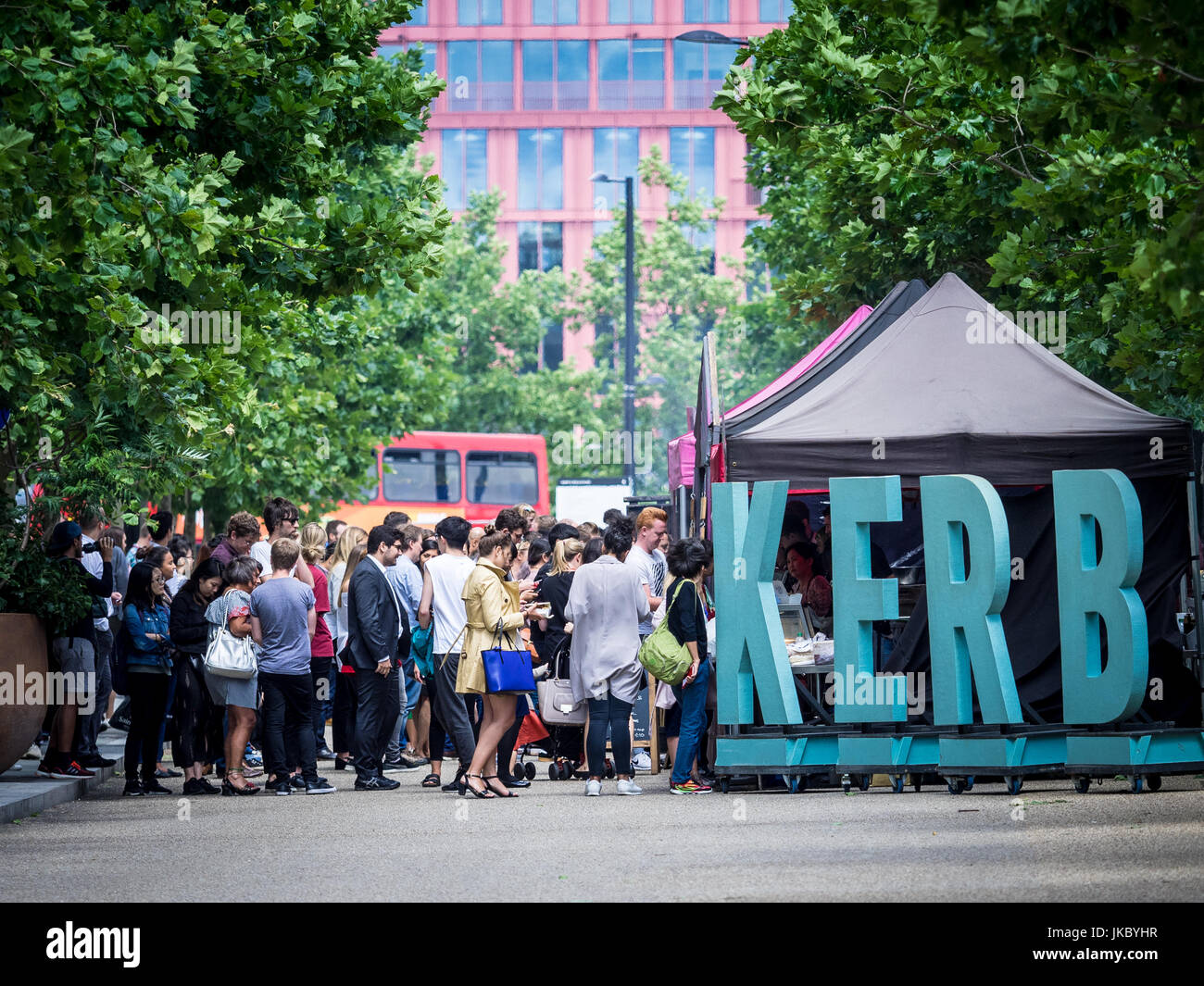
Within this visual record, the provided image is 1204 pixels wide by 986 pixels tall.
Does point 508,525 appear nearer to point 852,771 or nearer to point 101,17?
point 852,771

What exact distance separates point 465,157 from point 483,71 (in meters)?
3.80

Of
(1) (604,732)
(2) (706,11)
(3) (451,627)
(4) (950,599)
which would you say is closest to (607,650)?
(1) (604,732)

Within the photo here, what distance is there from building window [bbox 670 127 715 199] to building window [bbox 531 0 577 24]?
6313 mm

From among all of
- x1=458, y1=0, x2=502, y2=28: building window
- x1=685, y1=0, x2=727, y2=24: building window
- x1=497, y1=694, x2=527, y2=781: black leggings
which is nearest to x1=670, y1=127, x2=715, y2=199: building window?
x1=685, y1=0, x2=727, y2=24: building window

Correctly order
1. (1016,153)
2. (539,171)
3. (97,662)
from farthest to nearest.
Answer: (539,171) < (97,662) < (1016,153)

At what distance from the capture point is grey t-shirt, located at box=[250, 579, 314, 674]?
13242 millimetres

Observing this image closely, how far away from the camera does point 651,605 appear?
1448cm

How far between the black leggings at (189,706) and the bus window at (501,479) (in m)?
25.0

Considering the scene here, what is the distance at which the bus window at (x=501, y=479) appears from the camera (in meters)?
39.2

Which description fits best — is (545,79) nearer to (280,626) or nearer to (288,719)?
(288,719)

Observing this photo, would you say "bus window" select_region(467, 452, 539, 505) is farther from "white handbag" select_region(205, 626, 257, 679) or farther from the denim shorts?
"white handbag" select_region(205, 626, 257, 679)

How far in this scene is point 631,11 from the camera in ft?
258

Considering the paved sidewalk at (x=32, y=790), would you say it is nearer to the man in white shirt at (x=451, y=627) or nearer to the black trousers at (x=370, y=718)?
the black trousers at (x=370, y=718)
